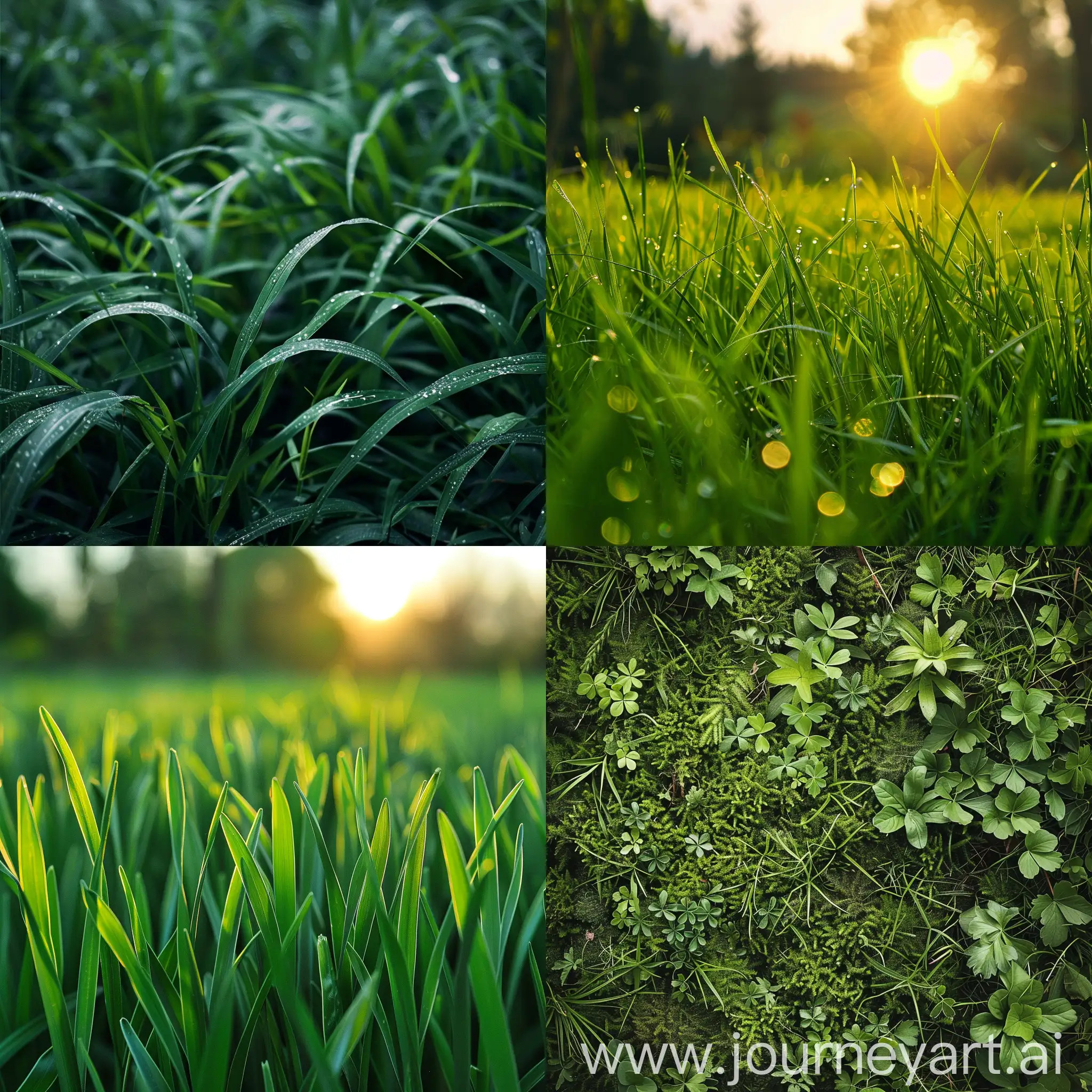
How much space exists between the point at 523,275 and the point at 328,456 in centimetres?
34

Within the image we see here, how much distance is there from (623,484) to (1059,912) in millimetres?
688

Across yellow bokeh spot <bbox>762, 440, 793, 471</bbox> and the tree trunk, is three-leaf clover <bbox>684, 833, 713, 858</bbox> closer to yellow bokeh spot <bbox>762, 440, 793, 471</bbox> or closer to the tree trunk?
yellow bokeh spot <bbox>762, 440, 793, 471</bbox>

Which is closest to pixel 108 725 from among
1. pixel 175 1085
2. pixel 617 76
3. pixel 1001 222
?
pixel 175 1085

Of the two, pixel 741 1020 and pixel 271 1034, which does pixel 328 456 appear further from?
pixel 741 1020

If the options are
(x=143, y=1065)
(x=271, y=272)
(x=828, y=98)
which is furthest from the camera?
(x=271, y=272)

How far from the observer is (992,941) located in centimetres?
89

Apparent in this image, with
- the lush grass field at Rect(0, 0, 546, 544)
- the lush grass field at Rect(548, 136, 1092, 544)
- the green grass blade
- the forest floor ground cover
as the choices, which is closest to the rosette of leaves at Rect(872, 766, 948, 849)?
the forest floor ground cover

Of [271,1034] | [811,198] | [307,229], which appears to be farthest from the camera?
[307,229]

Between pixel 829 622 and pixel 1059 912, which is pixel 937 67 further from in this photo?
pixel 1059 912

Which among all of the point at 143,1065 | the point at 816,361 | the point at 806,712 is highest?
the point at 816,361

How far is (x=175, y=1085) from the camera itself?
86cm

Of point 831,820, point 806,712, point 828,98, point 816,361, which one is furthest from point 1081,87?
point 831,820

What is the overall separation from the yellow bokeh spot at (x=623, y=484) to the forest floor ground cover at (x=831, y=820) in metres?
0.06

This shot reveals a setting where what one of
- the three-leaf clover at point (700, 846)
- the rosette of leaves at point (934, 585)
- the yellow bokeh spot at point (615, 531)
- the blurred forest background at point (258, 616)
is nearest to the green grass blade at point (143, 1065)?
the blurred forest background at point (258, 616)
